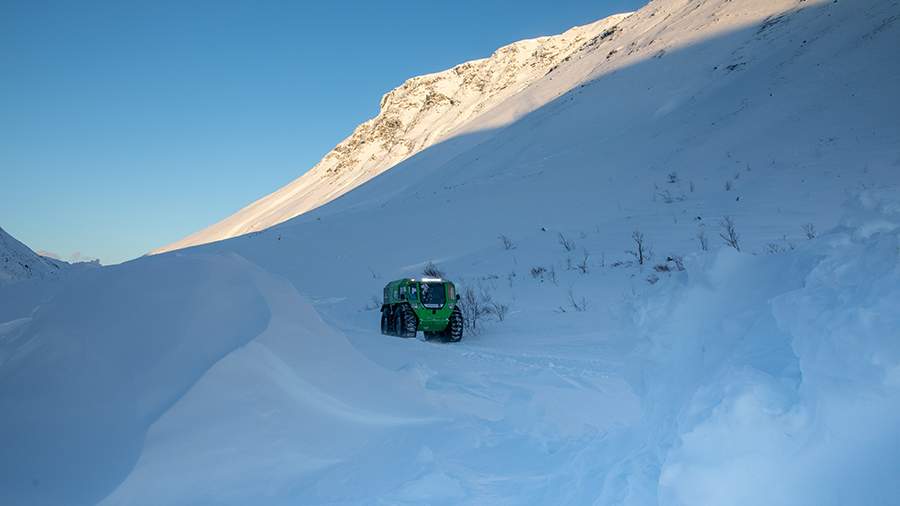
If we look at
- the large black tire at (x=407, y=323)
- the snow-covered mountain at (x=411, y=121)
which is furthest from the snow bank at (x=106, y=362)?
the snow-covered mountain at (x=411, y=121)

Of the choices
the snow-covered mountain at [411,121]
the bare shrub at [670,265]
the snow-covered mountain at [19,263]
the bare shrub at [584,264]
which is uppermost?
the snow-covered mountain at [411,121]

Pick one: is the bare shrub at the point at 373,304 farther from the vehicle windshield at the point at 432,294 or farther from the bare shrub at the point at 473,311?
the vehicle windshield at the point at 432,294

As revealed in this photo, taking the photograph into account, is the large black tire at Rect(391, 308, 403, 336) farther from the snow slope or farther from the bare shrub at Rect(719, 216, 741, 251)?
the bare shrub at Rect(719, 216, 741, 251)

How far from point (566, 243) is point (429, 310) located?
20.5 feet

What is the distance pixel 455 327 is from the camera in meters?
11.0

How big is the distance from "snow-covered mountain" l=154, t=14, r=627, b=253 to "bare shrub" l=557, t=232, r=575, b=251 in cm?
4509

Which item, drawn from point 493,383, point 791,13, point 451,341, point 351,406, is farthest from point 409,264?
point 791,13

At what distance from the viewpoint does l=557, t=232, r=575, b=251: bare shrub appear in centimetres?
1584

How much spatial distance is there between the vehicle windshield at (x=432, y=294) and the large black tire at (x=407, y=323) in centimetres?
34

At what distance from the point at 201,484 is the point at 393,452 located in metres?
1.31

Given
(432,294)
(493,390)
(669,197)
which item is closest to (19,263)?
(432,294)

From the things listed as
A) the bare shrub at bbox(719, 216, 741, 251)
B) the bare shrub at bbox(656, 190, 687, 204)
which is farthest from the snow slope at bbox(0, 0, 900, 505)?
the bare shrub at bbox(656, 190, 687, 204)

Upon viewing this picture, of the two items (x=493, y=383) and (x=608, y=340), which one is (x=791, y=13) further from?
(x=493, y=383)

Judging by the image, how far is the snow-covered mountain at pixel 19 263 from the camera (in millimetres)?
30922
